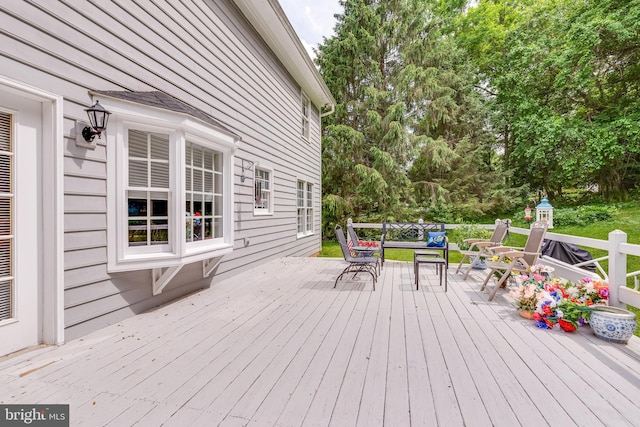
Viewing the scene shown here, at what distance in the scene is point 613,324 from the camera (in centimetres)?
245

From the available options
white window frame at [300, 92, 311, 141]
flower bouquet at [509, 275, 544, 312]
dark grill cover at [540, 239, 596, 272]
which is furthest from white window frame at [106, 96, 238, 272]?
white window frame at [300, 92, 311, 141]

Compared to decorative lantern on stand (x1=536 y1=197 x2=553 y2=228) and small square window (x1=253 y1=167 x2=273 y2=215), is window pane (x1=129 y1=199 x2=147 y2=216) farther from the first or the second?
decorative lantern on stand (x1=536 y1=197 x2=553 y2=228)

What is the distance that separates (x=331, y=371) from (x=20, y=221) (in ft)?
8.43

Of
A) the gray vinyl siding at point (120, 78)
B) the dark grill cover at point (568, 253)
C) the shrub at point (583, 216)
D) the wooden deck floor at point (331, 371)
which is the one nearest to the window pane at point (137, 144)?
the gray vinyl siding at point (120, 78)

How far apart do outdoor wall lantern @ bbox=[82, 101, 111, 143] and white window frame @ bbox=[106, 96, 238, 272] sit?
15 cm

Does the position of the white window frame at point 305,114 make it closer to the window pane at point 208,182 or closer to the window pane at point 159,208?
the window pane at point 208,182

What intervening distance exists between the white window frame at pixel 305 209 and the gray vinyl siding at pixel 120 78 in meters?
2.63

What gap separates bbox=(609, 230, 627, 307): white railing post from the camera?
111 inches

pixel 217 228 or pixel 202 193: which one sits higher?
pixel 202 193

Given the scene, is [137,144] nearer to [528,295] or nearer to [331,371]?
[331,371]

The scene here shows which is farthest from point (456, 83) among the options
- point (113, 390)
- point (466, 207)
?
point (113, 390)

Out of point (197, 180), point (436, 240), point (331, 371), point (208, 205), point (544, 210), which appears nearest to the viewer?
point (331, 371)

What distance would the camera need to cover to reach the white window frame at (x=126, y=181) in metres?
2.78

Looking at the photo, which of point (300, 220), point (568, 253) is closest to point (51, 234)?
point (568, 253)
